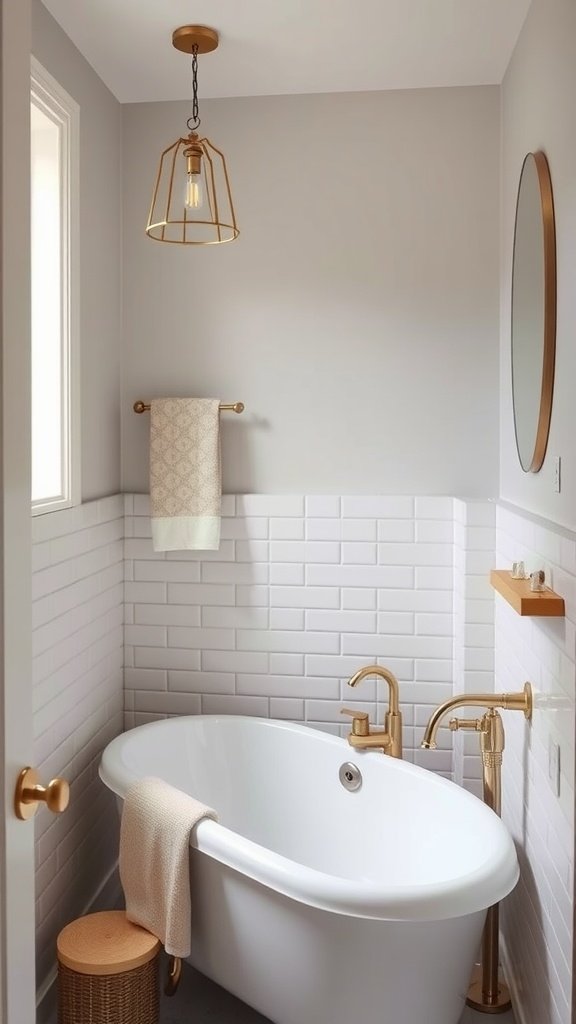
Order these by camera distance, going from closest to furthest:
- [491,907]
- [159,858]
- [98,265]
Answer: [159,858], [491,907], [98,265]

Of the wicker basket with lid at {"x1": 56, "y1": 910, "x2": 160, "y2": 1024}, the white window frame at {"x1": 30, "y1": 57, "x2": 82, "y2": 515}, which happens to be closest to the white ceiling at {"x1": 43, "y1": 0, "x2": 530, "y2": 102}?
the white window frame at {"x1": 30, "y1": 57, "x2": 82, "y2": 515}

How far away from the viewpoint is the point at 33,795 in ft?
3.70

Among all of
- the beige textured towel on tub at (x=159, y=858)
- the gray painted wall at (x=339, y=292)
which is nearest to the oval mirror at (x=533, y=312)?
the gray painted wall at (x=339, y=292)

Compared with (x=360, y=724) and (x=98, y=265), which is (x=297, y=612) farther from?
(x=98, y=265)

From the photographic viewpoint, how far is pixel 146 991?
2.24 meters

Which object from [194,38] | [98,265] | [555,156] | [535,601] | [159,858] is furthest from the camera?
[98,265]

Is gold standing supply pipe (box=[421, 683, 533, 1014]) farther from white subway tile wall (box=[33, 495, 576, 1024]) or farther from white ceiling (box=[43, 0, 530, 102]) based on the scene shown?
white ceiling (box=[43, 0, 530, 102])

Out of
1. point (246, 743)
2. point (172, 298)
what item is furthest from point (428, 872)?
point (172, 298)

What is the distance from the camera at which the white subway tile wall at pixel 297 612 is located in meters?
3.10

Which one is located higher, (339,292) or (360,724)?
(339,292)

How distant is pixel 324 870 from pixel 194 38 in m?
2.62

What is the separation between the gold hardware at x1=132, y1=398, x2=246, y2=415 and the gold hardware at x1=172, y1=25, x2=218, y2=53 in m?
1.12

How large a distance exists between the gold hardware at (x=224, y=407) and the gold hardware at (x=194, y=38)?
1.12 meters

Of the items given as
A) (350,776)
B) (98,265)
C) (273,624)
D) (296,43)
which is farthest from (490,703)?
(296,43)
